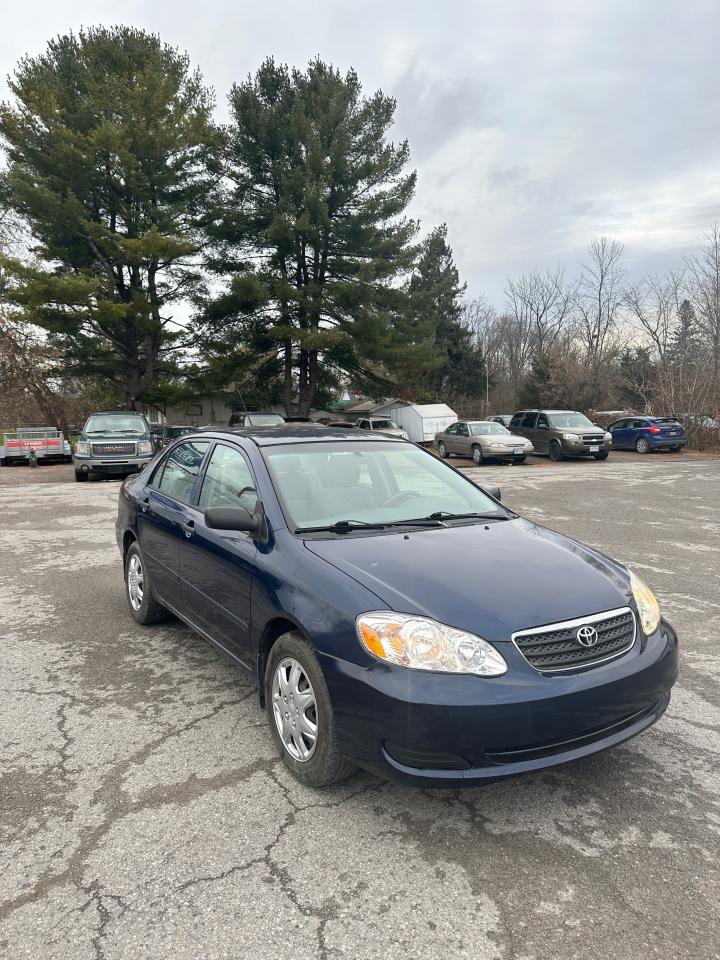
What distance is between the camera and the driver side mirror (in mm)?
3232

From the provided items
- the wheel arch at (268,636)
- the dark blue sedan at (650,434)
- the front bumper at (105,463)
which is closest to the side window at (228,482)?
the wheel arch at (268,636)

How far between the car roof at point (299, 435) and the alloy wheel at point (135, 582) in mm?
1340

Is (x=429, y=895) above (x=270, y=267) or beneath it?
beneath

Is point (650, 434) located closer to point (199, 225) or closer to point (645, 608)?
point (199, 225)

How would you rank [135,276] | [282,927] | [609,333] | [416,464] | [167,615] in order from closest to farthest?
[282,927]
[416,464]
[167,615]
[135,276]
[609,333]

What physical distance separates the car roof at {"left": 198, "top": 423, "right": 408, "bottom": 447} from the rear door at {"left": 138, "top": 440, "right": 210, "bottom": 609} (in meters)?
0.32

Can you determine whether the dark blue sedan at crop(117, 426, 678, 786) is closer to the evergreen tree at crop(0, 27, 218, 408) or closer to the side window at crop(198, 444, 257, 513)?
the side window at crop(198, 444, 257, 513)

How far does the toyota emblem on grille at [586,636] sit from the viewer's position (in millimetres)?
2566

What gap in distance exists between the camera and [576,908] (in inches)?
84.0

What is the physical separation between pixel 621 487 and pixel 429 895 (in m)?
13.7

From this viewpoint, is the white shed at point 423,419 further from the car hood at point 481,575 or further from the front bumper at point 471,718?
the front bumper at point 471,718

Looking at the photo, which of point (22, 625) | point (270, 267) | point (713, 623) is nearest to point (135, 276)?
point (270, 267)

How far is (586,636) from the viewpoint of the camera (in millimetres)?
2580

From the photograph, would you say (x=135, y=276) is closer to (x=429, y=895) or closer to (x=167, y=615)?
(x=167, y=615)
